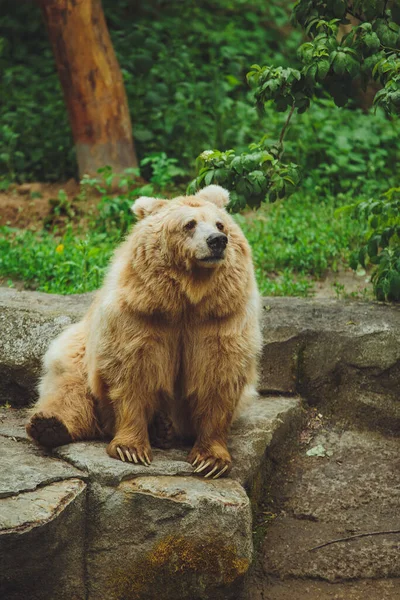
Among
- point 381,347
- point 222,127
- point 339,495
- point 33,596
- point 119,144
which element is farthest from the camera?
point 222,127

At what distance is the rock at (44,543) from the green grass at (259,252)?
3.06m

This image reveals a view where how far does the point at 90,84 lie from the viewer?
8.60 metres

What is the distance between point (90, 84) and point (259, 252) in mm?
2578

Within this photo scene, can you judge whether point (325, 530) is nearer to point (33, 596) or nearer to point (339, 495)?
point (339, 495)

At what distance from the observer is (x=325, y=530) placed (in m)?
4.56

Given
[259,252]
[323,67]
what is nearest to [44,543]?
[323,67]

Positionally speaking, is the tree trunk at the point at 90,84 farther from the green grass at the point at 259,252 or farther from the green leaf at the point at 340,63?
the green leaf at the point at 340,63

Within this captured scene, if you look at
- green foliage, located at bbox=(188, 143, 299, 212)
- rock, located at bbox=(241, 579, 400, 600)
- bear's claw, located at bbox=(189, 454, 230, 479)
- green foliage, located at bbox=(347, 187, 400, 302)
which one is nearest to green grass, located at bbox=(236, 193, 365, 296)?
green foliage, located at bbox=(347, 187, 400, 302)

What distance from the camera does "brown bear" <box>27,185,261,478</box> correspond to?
4.26m

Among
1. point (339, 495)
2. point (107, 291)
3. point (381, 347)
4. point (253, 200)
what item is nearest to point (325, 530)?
point (339, 495)

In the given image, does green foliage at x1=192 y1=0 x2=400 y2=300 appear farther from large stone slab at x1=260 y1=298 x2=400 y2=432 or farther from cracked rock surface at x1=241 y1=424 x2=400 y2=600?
cracked rock surface at x1=241 y1=424 x2=400 y2=600

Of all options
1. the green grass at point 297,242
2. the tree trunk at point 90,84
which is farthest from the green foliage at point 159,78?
the green grass at point 297,242

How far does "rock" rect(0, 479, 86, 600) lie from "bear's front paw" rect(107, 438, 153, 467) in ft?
1.00

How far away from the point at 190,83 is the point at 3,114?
212 cm
